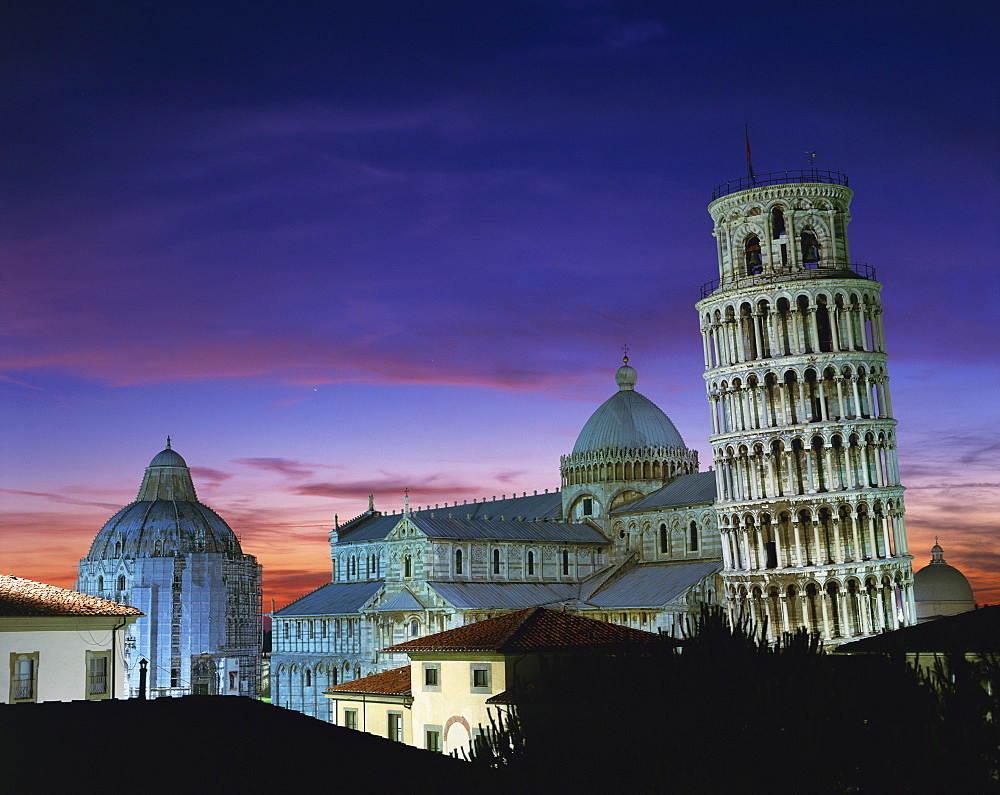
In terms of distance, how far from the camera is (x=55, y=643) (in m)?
37.6

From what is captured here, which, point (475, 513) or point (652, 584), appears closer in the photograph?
point (652, 584)

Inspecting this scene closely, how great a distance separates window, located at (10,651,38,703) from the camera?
35656 mm

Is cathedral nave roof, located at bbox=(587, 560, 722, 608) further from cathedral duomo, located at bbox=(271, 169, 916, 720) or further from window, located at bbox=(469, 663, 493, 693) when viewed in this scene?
window, located at bbox=(469, 663, 493, 693)

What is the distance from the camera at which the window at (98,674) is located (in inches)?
1471

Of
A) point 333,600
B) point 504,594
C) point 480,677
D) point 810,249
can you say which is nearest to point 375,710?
point 480,677

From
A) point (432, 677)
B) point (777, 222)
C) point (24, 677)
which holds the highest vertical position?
point (777, 222)

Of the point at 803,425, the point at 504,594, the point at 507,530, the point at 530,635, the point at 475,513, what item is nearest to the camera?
the point at 530,635

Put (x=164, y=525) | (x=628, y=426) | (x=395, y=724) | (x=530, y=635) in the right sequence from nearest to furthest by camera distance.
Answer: (x=530, y=635), (x=395, y=724), (x=628, y=426), (x=164, y=525)

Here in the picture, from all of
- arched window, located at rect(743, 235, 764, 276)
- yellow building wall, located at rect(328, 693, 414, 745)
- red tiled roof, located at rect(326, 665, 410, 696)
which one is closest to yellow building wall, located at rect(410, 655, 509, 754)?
yellow building wall, located at rect(328, 693, 414, 745)

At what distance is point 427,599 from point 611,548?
50.7 feet

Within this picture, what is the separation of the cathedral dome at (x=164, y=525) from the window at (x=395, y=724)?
81.7 metres

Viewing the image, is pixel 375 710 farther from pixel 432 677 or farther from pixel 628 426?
pixel 628 426

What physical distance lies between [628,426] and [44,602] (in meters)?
58.4

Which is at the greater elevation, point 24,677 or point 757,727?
point 24,677
